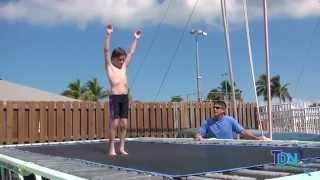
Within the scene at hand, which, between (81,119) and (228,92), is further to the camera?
(228,92)

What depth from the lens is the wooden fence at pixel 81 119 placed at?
16.1 m

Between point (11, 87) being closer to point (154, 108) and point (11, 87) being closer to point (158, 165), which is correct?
point (154, 108)

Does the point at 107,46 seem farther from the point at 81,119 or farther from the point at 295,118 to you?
the point at 295,118

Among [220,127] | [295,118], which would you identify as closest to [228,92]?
[295,118]

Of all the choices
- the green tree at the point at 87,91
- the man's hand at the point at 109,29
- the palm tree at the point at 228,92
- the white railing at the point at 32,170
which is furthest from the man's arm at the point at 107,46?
the green tree at the point at 87,91

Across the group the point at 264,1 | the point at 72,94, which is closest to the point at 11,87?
the point at 264,1

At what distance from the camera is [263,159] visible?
444 centimetres

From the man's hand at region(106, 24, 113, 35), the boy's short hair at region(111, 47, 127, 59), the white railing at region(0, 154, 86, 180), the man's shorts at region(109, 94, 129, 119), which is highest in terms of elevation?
the man's hand at region(106, 24, 113, 35)

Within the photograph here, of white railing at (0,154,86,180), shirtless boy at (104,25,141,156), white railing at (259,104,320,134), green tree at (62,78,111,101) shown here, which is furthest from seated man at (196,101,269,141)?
green tree at (62,78,111,101)

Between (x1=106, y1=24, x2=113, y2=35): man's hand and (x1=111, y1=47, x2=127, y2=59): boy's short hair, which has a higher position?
(x1=106, y1=24, x2=113, y2=35): man's hand

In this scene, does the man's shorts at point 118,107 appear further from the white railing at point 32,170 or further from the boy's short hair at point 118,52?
the white railing at point 32,170

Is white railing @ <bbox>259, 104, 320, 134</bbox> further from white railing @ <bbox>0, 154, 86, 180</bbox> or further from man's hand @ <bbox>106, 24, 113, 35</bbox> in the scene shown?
white railing @ <bbox>0, 154, 86, 180</bbox>

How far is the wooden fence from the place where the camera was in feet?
52.8

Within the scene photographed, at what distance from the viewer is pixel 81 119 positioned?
17.3 m
